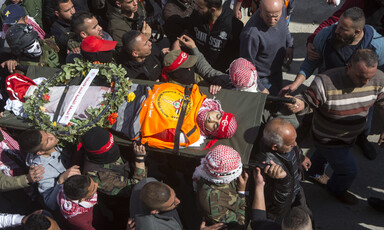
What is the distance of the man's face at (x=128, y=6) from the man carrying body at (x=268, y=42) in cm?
179

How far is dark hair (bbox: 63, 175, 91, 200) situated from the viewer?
116 inches

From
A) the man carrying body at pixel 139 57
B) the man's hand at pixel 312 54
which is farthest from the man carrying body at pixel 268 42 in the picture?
the man carrying body at pixel 139 57

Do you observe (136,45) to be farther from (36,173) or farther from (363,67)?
(363,67)

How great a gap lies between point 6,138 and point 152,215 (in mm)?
2253

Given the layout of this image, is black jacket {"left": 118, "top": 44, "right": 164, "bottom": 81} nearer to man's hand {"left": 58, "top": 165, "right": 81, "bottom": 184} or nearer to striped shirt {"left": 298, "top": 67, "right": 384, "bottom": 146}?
man's hand {"left": 58, "top": 165, "right": 81, "bottom": 184}

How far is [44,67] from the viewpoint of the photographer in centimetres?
441

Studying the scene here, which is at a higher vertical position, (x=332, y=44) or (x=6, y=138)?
(x=332, y=44)

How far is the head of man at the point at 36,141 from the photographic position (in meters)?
3.32

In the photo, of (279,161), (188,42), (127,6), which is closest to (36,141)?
(188,42)

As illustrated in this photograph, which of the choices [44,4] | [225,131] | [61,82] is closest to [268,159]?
[225,131]

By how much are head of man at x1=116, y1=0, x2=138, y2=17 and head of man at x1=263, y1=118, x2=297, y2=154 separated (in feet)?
9.94

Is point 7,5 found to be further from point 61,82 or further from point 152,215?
point 152,215

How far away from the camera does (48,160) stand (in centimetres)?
357

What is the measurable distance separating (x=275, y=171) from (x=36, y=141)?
2.43 metres
